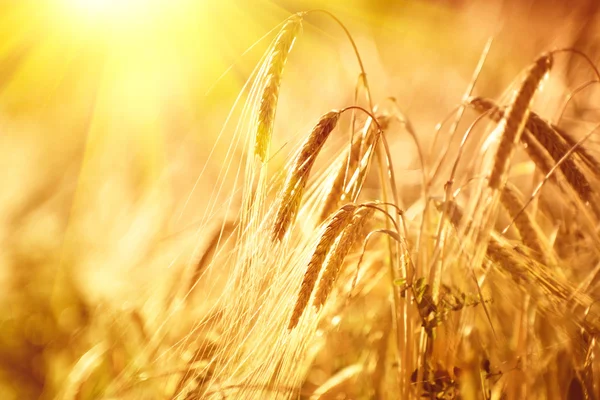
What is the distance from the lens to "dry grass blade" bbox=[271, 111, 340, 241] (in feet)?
2.49

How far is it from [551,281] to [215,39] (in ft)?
8.13

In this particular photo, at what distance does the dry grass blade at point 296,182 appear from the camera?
76 cm

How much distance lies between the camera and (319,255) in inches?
30.2

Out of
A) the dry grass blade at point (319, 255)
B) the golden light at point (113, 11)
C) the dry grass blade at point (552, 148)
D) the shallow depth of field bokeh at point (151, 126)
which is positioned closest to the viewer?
the dry grass blade at point (319, 255)

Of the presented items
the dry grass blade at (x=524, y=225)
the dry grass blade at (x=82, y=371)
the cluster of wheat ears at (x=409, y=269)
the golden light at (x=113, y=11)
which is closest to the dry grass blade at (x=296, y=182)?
the cluster of wheat ears at (x=409, y=269)

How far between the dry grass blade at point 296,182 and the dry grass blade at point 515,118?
286 millimetres

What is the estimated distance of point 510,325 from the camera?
4.37 feet

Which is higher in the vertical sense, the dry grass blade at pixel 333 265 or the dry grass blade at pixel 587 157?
the dry grass blade at pixel 587 157

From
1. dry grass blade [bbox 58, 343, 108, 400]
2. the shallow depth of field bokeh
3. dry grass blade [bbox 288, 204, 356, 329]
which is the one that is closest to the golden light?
the shallow depth of field bokeh

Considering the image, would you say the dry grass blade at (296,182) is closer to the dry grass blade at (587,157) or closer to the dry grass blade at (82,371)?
the dry grass blade at (587,157)

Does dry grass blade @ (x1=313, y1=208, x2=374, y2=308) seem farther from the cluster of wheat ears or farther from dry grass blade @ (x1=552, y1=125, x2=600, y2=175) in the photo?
dry grass blade @ (x1=552, y1=125, x2=600, y2=175)

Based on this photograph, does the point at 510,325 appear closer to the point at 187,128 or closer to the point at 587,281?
the point at 587,281

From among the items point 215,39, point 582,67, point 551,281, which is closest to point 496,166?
point 551,281

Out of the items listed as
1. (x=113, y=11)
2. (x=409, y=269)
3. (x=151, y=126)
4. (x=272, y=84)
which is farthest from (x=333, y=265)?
(x=113, y=11)
